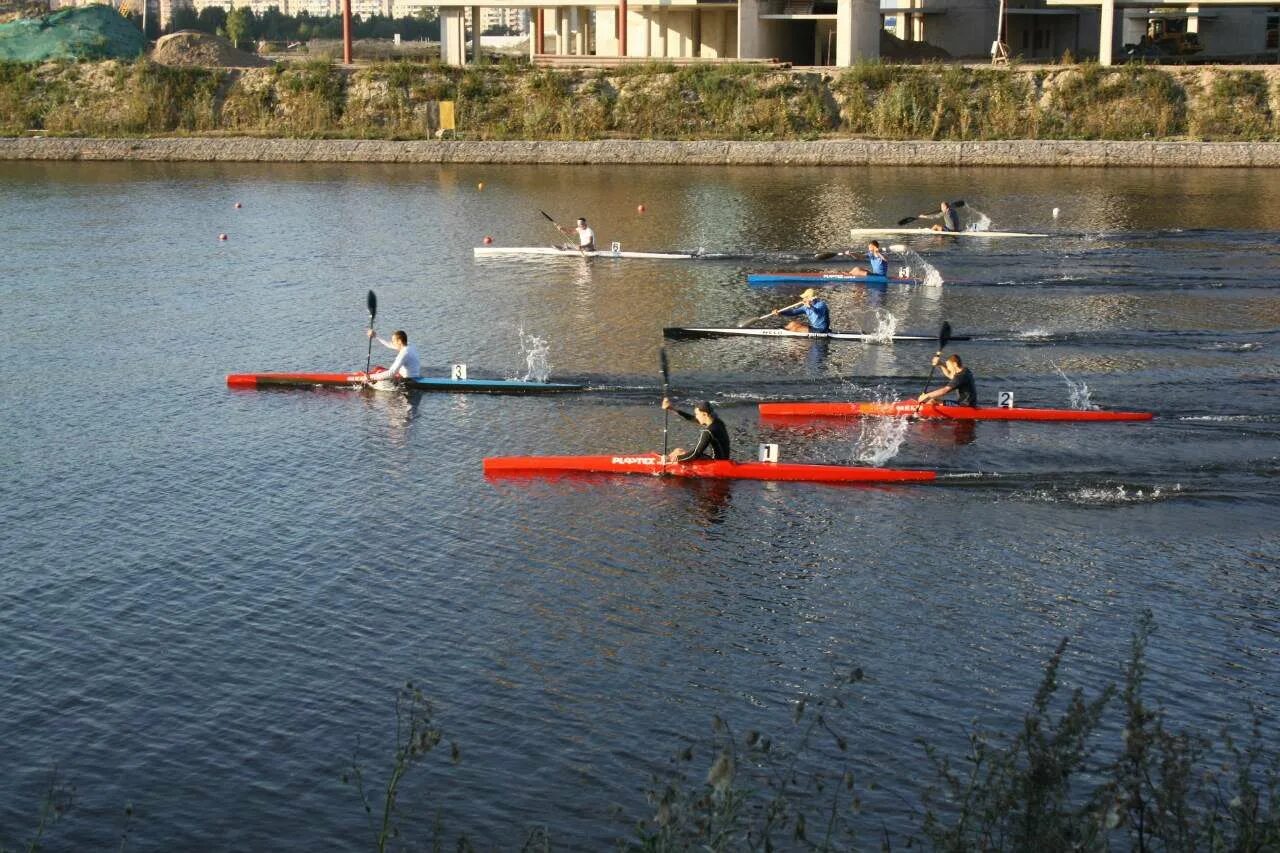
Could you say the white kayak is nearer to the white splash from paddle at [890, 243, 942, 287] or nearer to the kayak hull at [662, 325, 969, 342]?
the kayak hull at [662, 325, 969, 342]

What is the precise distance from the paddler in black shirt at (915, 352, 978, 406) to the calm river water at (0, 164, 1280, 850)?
600mm

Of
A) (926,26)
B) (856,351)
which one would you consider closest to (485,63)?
(926,26)

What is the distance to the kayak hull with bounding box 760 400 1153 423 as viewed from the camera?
2388 cm

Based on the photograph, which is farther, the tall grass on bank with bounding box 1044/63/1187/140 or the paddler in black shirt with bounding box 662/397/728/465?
the tall grass on bank with bounding box 1044/63/1187/140

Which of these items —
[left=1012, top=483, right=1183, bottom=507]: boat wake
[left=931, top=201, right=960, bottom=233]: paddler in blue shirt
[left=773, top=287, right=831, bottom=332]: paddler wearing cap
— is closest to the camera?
[left=1012, top=483, right=1183, bottom=507]: boat wake

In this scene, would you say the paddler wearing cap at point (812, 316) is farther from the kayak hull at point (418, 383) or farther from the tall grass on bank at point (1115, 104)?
the tall grass on bank at point (1115, 104)

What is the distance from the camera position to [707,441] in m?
21.4

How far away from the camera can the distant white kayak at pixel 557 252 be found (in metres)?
39.7

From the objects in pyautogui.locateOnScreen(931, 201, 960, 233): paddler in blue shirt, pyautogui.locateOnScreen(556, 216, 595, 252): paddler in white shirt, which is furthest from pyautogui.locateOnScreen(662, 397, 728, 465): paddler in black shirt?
pyautogui.locateOnScreen(931, 201, 960, 233): paddler in blue shirt

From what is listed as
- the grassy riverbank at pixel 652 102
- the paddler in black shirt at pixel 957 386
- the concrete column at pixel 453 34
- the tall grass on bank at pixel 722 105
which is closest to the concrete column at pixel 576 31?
the concrete column at pixel 453 34

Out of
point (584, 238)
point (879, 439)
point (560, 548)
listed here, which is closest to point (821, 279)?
point (584, 238)

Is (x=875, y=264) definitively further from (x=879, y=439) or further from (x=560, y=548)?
(x=560, y=548)

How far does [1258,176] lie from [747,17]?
24.5m

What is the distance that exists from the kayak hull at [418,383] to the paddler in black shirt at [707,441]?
204 inches
